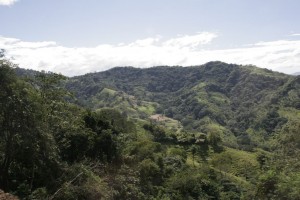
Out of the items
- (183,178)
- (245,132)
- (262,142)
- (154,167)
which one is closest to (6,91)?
(154,167)

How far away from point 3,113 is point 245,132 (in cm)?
17650

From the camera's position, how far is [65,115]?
1524 inches

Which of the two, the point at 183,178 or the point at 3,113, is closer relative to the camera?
the point at 3,113

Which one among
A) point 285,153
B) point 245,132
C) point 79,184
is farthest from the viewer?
point 245,132

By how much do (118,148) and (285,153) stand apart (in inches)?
904

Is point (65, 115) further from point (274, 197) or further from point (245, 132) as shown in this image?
point (245, 132)

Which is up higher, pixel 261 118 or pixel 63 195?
pixel 63 195

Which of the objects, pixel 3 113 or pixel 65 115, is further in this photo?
pixel 65 115

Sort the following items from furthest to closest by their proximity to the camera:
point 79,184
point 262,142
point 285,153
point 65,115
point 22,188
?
point 262,142, point 285,153, point 65,115, point 79,184, point 22,188

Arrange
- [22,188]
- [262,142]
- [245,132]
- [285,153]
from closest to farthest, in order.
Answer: [22,188] < [285,153] < [262,142] < [245,132]

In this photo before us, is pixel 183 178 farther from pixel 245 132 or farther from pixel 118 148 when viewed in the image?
pixel 245 132

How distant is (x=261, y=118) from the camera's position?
198m

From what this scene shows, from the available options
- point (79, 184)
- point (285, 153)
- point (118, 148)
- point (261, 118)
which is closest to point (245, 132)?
point (261, 118)

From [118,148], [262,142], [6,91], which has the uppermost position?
[6,91]
